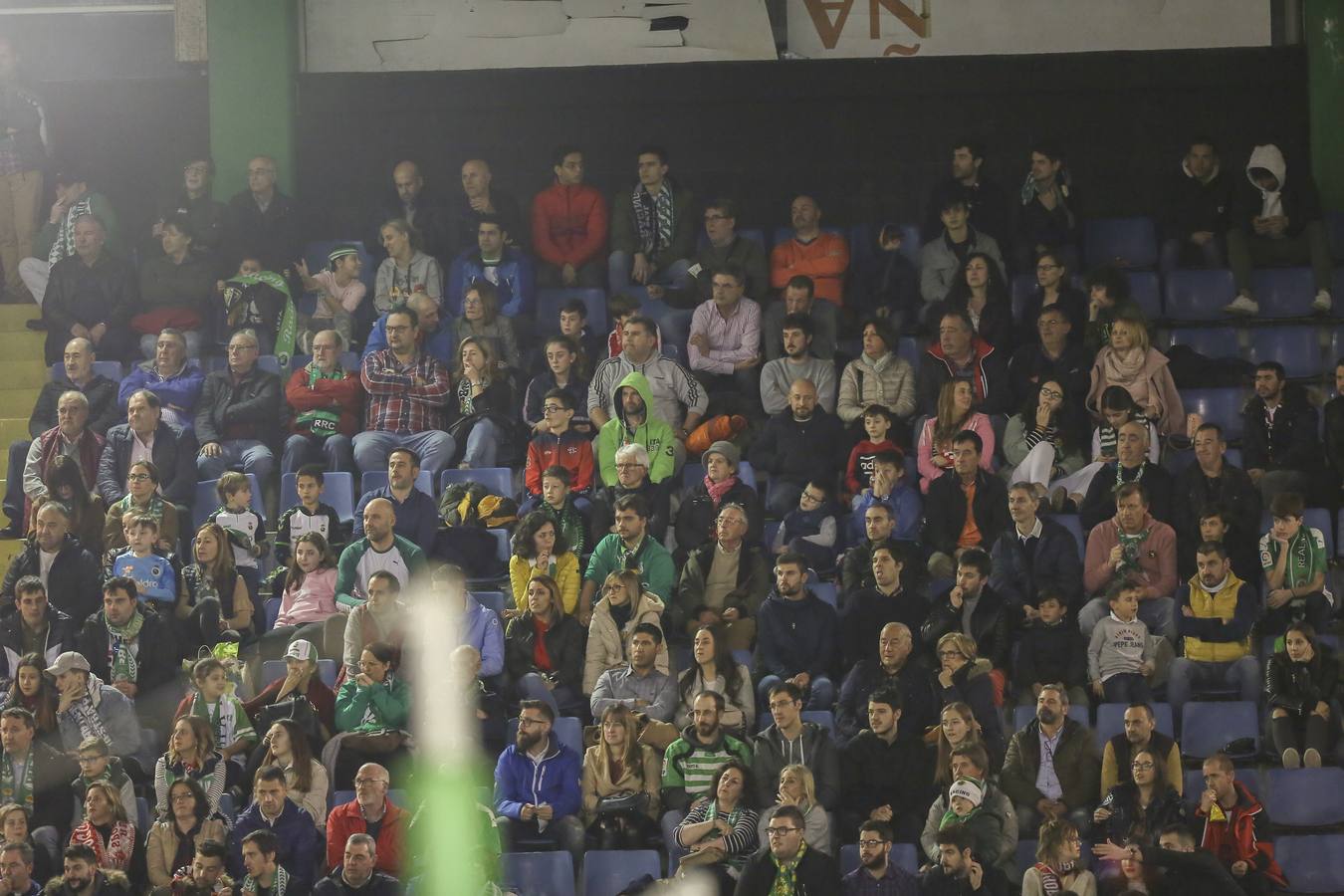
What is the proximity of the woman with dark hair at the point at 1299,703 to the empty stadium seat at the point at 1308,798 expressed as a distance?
76 mm

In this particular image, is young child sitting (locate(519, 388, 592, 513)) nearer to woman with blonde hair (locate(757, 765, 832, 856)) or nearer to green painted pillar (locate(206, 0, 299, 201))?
woman with blonde hair (locate(757, 765, 832, 856))

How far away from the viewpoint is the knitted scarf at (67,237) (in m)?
13.2

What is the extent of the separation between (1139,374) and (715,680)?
287 centimetres

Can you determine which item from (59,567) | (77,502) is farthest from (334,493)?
(59,567)

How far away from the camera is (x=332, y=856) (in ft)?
31.2

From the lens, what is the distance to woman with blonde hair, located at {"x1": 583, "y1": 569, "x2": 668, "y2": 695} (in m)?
10.3

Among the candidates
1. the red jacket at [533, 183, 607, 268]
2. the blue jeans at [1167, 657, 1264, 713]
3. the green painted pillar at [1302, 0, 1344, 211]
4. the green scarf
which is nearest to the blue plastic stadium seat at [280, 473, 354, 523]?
the red jacket at [533, 183, 607, 268]

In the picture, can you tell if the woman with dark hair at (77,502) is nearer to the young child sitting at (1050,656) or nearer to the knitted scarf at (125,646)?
the knitted scarf at (125,646)

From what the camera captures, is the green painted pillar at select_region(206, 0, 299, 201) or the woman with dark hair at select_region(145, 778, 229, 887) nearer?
the woman with dark hair at select_region(145, 778, 229, 887)

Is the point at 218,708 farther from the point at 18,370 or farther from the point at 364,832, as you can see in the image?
the point at 18,370

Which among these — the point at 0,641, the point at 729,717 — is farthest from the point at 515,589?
the point at 0,641

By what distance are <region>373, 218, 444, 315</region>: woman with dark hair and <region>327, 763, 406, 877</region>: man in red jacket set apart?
3.76 metres

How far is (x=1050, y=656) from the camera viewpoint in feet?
33.1

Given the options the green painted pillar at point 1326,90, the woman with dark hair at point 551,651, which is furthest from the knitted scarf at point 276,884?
the green painted pillar at point 1326,90
